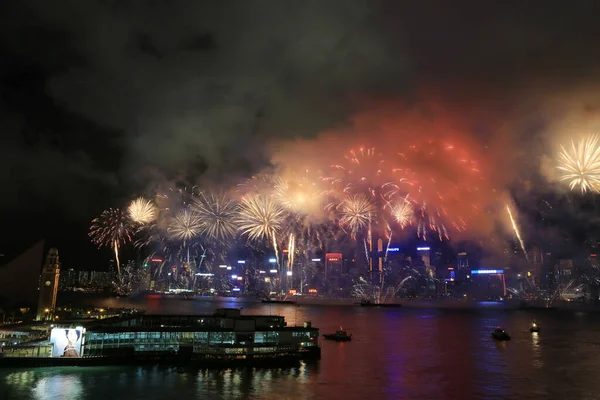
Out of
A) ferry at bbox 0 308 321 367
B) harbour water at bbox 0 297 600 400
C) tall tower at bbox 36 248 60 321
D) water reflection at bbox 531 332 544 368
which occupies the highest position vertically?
tall tower at bbox 36 248 60 321

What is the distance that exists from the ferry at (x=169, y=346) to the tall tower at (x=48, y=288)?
24674mm

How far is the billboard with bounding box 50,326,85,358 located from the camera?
43.9 meters

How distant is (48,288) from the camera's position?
2778 inches

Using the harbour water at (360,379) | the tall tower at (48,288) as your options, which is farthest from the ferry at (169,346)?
the tall tower at (48,288)

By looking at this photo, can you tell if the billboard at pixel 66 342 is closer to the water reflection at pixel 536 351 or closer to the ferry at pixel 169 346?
the ferry at pixel 169 346

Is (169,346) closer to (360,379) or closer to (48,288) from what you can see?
(360,379)

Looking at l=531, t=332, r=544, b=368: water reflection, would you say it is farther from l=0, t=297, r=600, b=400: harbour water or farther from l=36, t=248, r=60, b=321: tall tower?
l=36, t=248, r=60, b=321: tall tower

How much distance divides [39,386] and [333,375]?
26.5m

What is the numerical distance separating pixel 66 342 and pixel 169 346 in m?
10.4

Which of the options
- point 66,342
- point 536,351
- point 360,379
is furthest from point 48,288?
point 536,351

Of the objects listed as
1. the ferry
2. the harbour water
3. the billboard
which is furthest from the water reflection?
the billboard

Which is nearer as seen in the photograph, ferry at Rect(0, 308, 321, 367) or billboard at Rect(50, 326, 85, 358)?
ferry at Rect(0, 308, 321, 367)

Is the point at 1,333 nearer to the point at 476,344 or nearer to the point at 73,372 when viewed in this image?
the point at 73,372

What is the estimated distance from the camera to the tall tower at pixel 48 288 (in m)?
68.3
